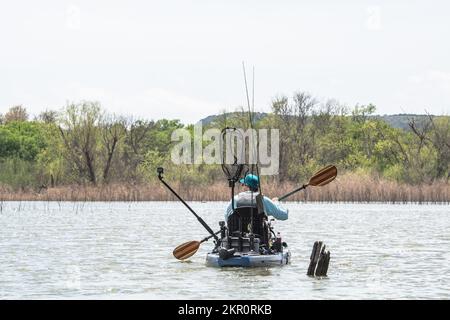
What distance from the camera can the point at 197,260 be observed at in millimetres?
23656

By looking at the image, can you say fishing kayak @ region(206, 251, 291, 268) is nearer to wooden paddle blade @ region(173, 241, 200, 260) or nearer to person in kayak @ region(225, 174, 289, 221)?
person in kayak @ region(225, 174, 289, 221)

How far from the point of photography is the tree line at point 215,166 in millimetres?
64500

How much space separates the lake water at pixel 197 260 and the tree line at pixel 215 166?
19.8 m

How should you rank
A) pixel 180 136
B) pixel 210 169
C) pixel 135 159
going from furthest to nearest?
pixel 180 136
pixel 135 159
pixel 210 169

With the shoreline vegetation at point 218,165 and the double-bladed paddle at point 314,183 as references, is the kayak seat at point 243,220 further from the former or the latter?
the shoreline vegetation at point 218,165

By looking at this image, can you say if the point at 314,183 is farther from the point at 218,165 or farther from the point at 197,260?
the point at 218,165

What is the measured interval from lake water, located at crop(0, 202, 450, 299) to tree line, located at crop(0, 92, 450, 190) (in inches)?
778

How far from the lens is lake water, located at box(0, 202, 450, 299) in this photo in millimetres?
18203

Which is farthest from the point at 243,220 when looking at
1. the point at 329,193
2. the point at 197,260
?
the point at 329,193

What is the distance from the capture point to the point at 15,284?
19.1m

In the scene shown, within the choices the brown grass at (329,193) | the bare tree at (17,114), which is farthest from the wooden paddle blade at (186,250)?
the bare tree at (17,114)
